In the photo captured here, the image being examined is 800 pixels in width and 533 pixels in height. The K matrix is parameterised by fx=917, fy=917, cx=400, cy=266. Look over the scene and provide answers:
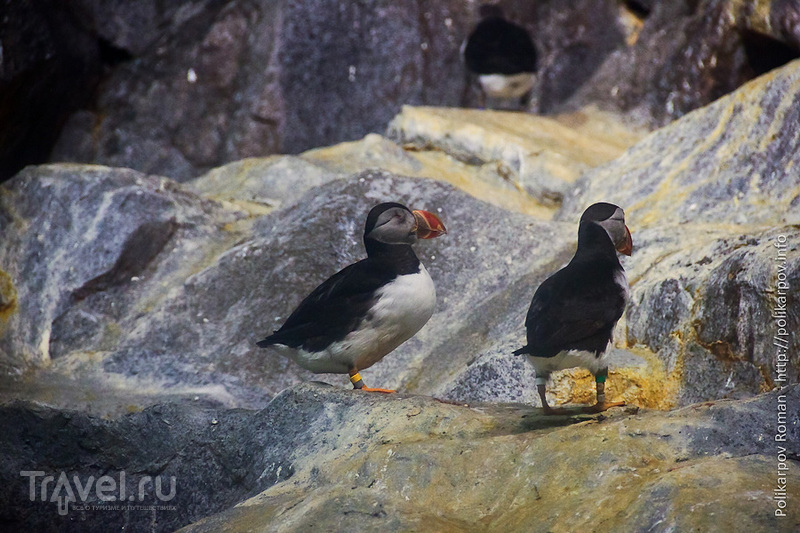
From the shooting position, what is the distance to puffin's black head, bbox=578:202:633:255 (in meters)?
3.87

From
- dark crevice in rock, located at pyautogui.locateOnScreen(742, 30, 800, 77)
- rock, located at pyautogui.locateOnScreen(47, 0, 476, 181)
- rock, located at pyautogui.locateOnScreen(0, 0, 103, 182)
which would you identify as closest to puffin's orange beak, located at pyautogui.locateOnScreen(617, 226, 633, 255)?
dark crevice in rock, located at pyautogui.locateOnScreen(742, 30, 800, 77)

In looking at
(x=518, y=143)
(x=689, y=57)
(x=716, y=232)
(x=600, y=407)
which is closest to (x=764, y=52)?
(x=689, y=57)

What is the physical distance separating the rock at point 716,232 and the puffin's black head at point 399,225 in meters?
1.65

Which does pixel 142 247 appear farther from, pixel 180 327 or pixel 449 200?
pixel 449 200

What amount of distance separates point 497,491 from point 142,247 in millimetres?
4605

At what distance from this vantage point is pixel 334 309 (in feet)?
15.0

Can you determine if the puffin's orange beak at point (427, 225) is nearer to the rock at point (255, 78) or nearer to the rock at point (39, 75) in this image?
the rock at point (39, 75)

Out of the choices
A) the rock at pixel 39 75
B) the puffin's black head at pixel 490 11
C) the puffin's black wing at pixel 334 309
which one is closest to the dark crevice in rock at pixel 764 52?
the puffin's black head at pixel 490 11

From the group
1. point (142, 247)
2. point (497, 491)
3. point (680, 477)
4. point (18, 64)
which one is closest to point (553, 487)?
point (497, 491)

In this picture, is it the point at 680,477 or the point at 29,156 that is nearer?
the point at 680,477

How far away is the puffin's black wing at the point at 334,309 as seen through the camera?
4488 millimetres

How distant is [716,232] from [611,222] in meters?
2.32

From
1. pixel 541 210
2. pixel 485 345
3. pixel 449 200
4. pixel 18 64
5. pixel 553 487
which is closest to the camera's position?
pixel 553 487

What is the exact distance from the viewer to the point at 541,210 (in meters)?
8.58
